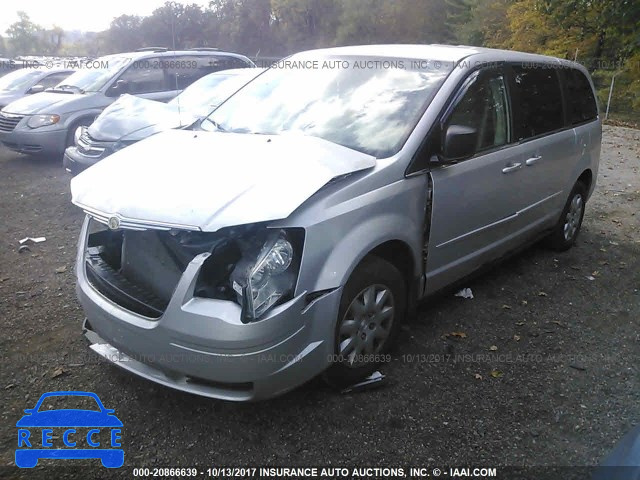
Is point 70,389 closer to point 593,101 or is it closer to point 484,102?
point 484,102

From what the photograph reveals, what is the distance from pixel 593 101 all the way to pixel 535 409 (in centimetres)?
374

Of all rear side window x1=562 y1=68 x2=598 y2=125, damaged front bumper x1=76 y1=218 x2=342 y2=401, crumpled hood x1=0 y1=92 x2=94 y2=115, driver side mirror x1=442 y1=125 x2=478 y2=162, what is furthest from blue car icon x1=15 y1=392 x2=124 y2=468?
crumpled hood x1=0 y1=92 x2=94 y2=115

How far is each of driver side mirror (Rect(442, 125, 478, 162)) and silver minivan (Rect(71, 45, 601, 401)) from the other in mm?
13

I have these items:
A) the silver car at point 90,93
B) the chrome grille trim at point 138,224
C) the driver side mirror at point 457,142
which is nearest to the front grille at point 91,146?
the silver car at point 90,93

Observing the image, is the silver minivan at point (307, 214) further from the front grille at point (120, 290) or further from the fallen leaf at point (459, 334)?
the fallen leaf at point (459, 334)

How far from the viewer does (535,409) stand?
2.94m

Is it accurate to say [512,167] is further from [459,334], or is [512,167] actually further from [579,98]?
[579,98]

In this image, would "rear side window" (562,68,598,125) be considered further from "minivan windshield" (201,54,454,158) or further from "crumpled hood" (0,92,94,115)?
"crumpled hood" (0,92,94,115)

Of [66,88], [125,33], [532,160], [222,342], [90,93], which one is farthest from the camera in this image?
[125,33]

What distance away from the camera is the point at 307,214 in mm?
2553

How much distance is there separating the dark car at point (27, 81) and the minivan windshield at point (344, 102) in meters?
9.80

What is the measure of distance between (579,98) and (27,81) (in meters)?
11.9

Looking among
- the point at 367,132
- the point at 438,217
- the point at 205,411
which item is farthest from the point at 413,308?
the point at 205,411

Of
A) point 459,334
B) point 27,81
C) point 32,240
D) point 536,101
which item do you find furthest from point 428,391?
point 27,81
